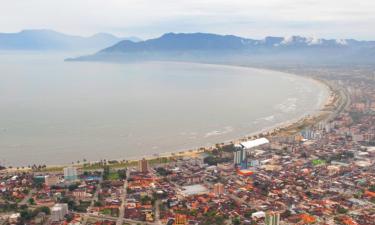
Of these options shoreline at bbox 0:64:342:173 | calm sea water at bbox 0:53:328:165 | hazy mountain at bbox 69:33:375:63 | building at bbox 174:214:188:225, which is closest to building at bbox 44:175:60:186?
shoreline at bbox 0:64:342:173

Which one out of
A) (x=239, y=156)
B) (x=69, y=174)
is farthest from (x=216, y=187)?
(x=69, y=174)

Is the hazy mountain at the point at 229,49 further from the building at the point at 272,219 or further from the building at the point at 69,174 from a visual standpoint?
the building at the point at 272,219

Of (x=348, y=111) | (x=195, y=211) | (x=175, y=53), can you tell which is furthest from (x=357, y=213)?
(x=175, y=53)

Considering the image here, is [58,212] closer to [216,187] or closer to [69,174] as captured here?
[69,174]

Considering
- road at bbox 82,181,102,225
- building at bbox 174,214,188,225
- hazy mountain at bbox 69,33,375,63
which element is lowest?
road at bbox 82,181,102,225

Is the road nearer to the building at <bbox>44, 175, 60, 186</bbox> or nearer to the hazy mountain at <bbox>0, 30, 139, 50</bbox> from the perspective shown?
the building at <bbox>44, 175, 60, 186</bbox>

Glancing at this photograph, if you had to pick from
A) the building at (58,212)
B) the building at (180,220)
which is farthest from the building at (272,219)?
the building at (58,212)
